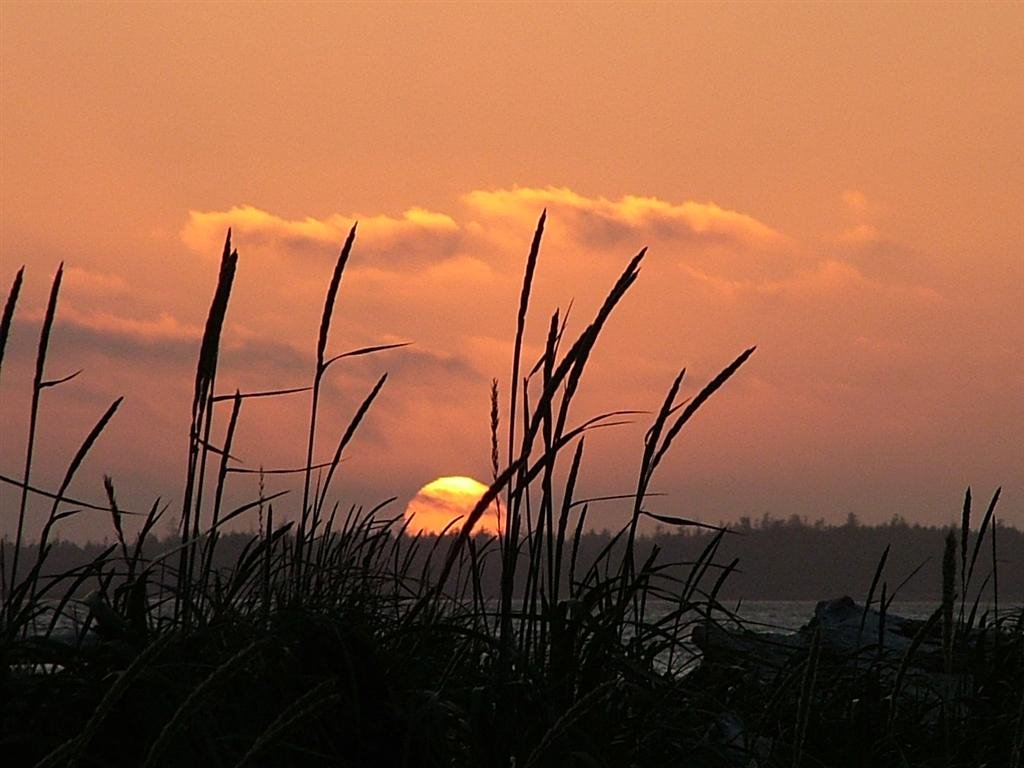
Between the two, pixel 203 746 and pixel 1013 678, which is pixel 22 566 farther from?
pixel 1013 678

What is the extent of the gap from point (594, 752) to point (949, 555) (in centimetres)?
97

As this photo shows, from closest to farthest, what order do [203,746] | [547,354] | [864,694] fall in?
[203,746]
[547,354]
[864,694]

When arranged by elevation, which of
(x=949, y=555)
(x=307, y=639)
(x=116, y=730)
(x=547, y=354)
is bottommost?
(x=116, y=730)

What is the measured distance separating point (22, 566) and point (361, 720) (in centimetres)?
141

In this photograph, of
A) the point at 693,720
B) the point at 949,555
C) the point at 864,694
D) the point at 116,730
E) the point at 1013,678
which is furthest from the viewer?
the point at 1013,678

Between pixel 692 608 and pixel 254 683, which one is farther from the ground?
pixel 692 608

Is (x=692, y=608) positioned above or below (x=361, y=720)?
above

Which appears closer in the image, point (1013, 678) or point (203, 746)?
point (203, 746)

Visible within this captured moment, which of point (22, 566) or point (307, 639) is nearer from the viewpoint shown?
point (307, 639)

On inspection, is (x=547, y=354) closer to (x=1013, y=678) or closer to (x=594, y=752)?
(x=594, y=752)

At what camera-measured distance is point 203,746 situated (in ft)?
6.98

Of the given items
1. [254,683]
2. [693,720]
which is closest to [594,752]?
[693,720]

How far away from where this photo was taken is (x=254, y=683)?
2.47 meters

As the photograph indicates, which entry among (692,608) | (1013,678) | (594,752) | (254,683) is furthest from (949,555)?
(1013,678)
